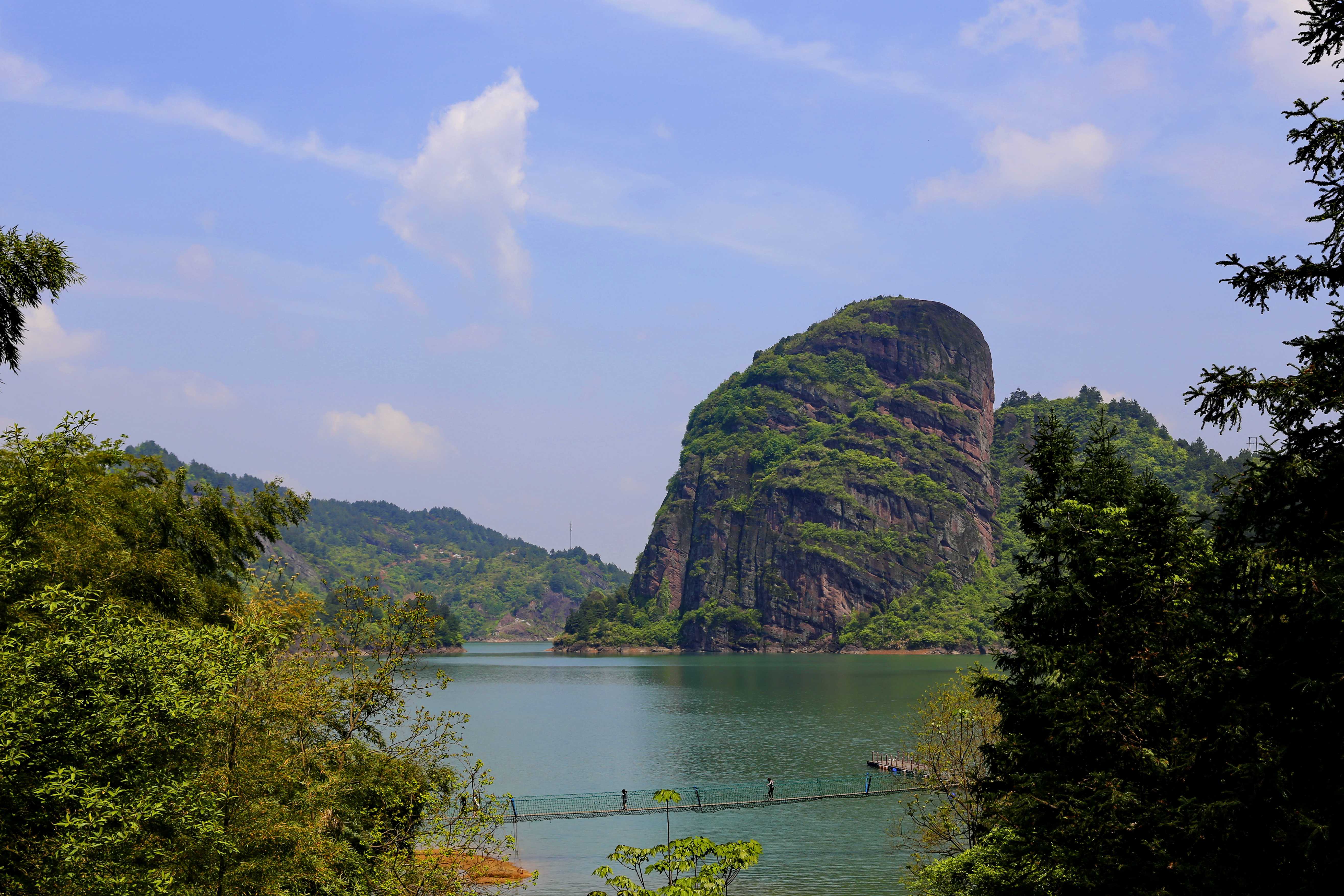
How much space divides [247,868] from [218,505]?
2045 cm

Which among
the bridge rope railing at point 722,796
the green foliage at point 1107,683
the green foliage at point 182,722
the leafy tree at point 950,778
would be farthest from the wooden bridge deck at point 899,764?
the green foliage at point 182,722

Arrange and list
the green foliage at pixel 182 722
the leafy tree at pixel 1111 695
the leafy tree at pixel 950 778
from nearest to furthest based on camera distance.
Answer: the green foliage at pixel 182 722 < the leafy tree at pixel 1111 695 < the leafy tree at pixel 950 778

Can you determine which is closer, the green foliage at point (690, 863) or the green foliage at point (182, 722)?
the green foliage at point (690, 863)

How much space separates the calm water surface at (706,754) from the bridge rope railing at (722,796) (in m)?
0.81

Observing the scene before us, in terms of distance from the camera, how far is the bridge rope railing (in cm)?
5275

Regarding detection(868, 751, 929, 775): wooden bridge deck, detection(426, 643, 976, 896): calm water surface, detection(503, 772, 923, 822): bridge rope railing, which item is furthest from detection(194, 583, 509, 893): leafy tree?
detection(868, 751, 929, 775): wooden bridge deck

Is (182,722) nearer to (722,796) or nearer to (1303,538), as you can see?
(1303,538)

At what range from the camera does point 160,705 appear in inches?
677

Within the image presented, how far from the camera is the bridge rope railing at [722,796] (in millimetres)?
52750

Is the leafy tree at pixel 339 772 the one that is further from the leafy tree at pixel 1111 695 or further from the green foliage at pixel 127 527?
the leafy tree at pixel 1111 695

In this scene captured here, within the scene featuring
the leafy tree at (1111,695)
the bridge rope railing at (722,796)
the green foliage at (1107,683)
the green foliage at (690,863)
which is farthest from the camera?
the bridge rope railing at (722,796)

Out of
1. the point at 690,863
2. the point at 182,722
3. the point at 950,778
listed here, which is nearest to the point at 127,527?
the point at 182,722

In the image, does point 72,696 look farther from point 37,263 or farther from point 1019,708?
point 1019,708

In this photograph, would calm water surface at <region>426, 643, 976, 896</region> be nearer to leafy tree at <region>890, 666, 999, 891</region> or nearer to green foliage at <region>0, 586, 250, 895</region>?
leafy tree at <region>890, 666, 999, 891</region>
